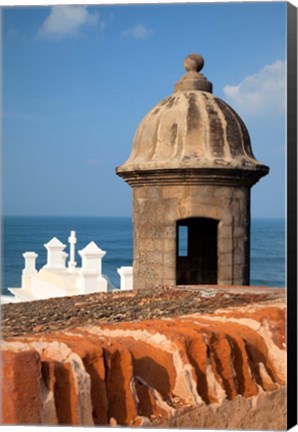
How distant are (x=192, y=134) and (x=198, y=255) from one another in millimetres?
2483

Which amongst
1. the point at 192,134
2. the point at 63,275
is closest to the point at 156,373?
the point at 192,134

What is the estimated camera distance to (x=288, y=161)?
17.9ft

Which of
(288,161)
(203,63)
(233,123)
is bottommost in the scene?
(288,161)

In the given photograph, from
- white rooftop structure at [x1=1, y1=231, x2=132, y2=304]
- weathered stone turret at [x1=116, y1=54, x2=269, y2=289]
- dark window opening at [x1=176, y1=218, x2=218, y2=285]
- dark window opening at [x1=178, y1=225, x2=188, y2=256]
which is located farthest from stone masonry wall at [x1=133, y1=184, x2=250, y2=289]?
white rooftop structure at [x1=1, y1=231, x2=132, y2=304]

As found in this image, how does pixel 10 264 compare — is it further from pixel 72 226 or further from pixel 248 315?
pixel 248 315

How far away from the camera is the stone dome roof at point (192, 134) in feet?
25.5

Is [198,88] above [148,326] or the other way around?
above

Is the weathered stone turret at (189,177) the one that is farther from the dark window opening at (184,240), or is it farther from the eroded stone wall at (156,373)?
the eroded stone wall at (156,373)

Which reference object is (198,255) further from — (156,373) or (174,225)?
(156,373)

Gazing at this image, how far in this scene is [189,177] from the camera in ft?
25.2

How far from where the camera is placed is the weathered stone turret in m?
7.74

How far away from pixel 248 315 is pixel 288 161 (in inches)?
43.9

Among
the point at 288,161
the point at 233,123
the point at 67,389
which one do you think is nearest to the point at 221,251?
the point at 233,123

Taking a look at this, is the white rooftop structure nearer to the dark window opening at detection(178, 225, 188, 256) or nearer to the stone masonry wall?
the dark window opening at detection(178, 225, 188, 256)
